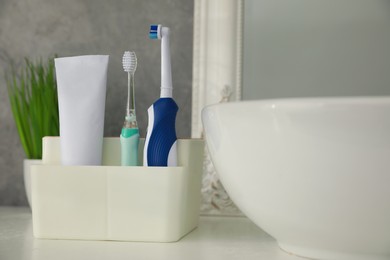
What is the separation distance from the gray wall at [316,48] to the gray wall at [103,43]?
0.40 feet

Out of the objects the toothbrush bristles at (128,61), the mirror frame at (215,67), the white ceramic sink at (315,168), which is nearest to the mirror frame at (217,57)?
the mirror frame at (215,67)

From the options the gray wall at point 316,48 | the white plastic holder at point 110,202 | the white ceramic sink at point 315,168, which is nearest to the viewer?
the white ceramic sink at point 315,168

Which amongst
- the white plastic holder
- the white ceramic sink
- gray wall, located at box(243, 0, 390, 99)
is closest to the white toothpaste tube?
the white plastic holder

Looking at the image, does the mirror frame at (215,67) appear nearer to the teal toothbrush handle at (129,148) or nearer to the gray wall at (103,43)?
the gray wall at (103,43)

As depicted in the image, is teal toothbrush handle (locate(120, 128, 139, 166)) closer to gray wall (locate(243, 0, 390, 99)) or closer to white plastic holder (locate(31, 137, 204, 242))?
white plastic holder (locate(31, 137, 204, 242))

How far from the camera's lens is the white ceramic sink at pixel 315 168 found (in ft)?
1.43

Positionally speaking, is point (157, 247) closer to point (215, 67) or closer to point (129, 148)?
point (129, 148)

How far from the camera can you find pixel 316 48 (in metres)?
0.83

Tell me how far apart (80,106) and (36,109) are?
26 centimetres

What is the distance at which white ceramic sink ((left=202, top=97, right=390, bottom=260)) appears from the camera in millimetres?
436

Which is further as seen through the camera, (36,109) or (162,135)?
(36,109)

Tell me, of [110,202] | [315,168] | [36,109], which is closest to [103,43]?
[36,109]

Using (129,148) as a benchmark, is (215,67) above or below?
above

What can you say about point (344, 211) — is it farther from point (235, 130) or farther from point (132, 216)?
point (132, 216)
